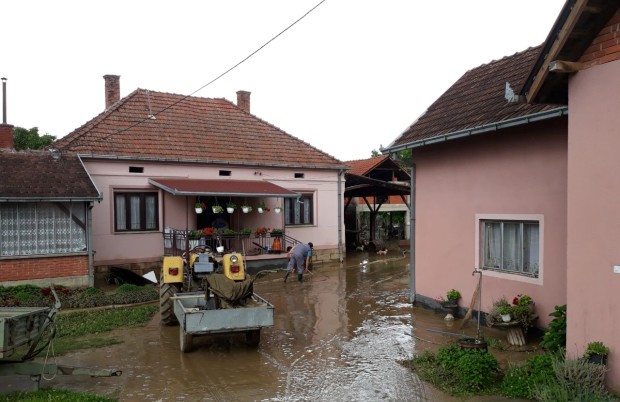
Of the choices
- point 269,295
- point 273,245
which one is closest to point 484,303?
point 269,295

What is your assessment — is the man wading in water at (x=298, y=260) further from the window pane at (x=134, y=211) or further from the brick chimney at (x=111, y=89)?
the brick chimney at (x=111, y=89)

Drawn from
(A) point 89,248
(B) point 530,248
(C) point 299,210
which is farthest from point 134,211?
(B) point 530,248

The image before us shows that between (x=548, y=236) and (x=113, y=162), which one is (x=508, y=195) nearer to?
(x=548, y=236)

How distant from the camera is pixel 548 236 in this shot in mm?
8180

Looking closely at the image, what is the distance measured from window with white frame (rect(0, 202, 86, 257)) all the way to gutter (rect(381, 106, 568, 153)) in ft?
29.0

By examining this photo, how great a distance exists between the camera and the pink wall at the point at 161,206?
16.1 m

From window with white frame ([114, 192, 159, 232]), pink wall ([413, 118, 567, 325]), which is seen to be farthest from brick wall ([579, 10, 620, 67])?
window with white frame ([114, 192, 159, 232])

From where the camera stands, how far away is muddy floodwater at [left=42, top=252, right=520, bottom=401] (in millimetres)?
6488

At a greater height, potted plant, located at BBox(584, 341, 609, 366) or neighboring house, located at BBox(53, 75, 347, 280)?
neighboring house, located at BBox(53, 75, 347, 280)

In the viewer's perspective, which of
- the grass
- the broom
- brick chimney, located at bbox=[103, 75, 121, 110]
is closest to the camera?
the grass

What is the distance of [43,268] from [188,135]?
7432 mm

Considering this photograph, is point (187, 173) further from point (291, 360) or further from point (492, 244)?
point (492, 244)

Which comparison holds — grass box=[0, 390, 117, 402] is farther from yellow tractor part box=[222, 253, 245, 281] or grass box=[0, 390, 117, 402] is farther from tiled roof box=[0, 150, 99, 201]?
tiled roof box=[0, 150, 99, 201]

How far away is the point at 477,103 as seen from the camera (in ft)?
33.6
